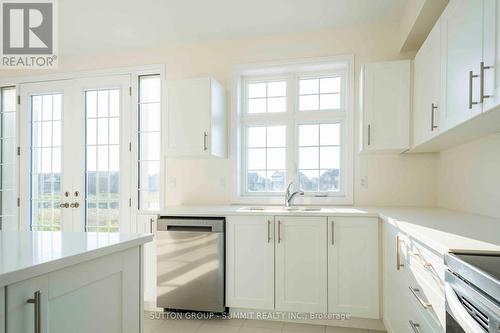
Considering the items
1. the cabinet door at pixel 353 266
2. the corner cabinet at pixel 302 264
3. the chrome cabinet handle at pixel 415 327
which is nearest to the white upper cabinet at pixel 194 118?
the corner cabinet at pixel 302 264

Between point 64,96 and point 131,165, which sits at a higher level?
point 64,96

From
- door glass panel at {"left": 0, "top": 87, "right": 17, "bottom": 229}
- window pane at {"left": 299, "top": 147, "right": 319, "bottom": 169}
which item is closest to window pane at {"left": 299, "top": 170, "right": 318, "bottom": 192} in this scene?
window pane at {"left": 299, "top": 147, "right": 319, "bottom": 169}

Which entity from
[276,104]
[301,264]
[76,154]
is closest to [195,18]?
[276,104]

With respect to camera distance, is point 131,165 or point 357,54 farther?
point 131,165

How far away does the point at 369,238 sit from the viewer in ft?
7.94

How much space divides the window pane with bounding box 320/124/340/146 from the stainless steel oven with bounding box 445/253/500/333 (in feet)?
7.04

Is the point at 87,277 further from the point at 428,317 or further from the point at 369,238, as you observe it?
the point at 369,238

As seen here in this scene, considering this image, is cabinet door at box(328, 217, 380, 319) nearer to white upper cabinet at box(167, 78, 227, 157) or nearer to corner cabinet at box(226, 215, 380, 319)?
corner cabinet at box(226, 215, 380, 319)

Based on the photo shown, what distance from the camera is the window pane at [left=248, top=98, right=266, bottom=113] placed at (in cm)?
338

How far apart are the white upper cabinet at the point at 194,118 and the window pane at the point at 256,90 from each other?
46cm

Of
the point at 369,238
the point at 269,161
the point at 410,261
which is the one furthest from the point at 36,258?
the point at 269,161

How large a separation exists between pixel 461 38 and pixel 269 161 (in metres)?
2.07

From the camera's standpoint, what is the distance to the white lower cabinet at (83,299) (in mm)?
822

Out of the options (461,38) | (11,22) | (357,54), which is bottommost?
(461,38)
